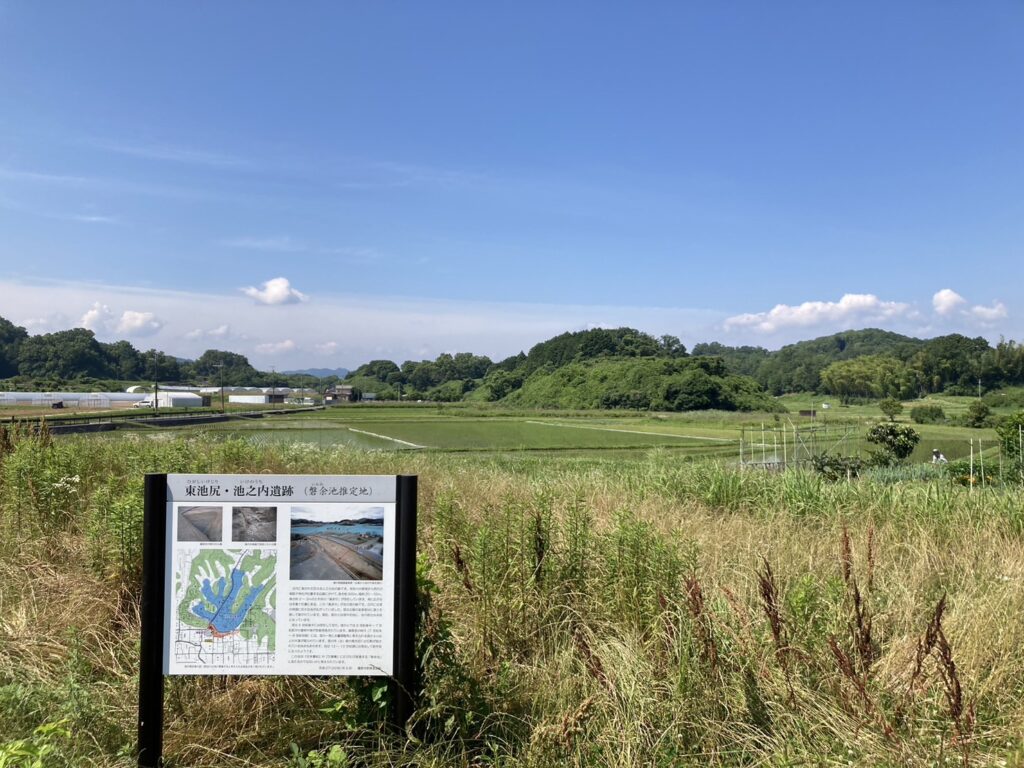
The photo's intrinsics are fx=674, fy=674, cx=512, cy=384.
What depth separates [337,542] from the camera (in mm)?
2865

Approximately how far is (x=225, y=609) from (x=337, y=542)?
552 millimetres

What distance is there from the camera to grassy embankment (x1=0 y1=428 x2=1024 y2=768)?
9.39ft

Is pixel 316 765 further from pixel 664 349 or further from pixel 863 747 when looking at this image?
pixel 664 349

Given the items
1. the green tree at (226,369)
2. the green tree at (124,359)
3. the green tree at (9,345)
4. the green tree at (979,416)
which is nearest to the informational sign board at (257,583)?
the green tree at (979,416)

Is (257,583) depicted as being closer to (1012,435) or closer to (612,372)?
(1012,435)

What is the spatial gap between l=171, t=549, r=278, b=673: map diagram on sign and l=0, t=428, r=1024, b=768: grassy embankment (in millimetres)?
489

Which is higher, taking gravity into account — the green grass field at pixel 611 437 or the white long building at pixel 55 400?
the white long building at pixel 55 400

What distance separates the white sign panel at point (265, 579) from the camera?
9.35 feet

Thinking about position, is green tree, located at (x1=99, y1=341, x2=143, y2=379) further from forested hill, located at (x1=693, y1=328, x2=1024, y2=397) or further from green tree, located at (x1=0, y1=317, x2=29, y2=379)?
forested hill, located at (x1=693, y1=328, x2=1024, y2=397)

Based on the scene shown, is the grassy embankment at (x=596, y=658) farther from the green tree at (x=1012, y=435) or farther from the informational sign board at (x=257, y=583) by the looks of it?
the green tree at (x=1012, y=435)

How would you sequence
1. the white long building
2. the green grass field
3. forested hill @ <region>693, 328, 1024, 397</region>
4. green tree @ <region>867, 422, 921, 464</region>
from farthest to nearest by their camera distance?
forested hill @ <region>693, 328, 1024, 397</region>, the white long building, the green grass field, green tree @ <region>867, 422, 921, 464</region>

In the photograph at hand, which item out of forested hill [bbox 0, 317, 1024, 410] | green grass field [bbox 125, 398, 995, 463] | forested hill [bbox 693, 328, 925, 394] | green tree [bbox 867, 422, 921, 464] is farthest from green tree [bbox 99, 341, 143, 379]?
green tree [bbox 867, 422, 921, 464]

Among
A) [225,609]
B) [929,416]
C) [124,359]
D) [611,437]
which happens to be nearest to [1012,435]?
[225,609]

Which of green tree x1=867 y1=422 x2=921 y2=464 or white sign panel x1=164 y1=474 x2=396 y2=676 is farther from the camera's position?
green tree x1=867 y1=422 x2=921 y2=464
